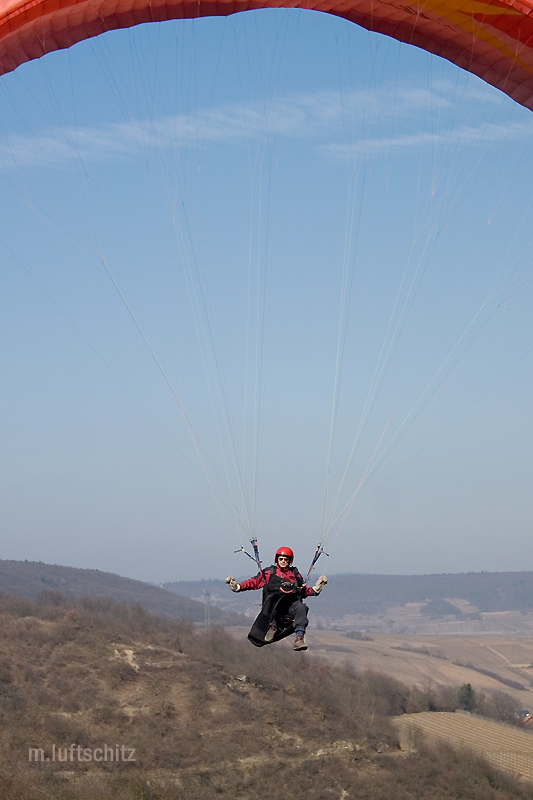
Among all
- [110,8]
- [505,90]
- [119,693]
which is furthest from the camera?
[119,693]

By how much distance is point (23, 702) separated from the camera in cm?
4384

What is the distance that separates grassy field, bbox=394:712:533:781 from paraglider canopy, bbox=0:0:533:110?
37489 mm

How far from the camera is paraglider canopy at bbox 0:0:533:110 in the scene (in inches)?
563

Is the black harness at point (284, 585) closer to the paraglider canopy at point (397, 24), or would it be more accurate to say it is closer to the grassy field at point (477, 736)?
the paraglider canopy at point (397, 24)

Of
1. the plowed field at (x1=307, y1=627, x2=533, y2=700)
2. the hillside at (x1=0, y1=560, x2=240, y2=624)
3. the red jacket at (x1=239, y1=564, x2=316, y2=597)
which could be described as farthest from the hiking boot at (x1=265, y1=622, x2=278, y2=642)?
the hillside at (x1=0, y1=560, x2=240, y2=624)

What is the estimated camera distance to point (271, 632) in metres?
14.1

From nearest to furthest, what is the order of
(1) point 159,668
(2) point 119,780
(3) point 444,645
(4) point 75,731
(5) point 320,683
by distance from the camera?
(2) point 119,780, (4) point 75,731, (1) point 159,668, (5) point 320,683, (3) point 444,645

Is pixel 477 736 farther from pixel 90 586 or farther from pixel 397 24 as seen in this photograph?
pixel 90 586

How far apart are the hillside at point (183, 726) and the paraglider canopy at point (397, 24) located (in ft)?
87.5

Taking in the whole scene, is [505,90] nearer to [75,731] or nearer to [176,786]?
[176,786]

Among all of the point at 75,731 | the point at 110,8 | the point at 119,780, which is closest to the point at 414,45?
the point at 110,8

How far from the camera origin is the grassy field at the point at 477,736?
157 ft

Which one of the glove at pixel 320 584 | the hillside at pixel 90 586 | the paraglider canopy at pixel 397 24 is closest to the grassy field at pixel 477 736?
the glove at pixel 320 584

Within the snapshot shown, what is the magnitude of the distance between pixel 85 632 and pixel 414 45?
45741mm
